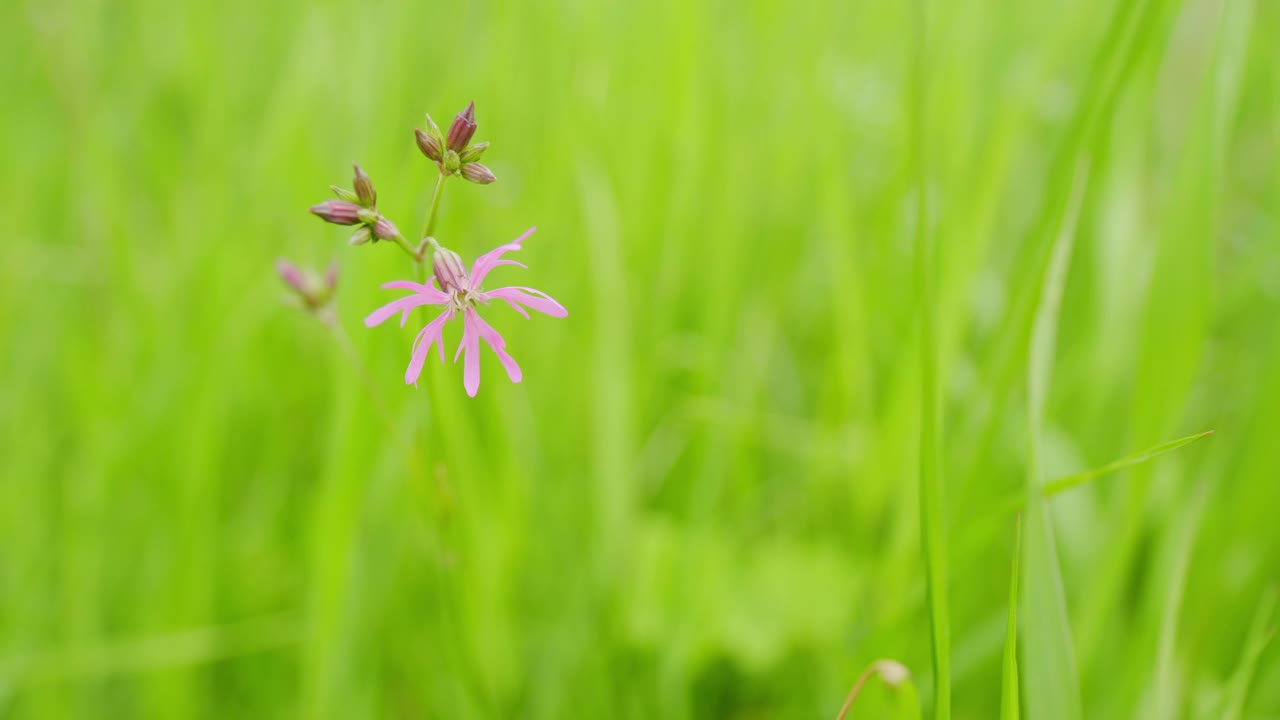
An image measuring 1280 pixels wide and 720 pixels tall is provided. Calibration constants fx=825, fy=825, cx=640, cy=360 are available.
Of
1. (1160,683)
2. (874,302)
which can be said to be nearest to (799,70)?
(874,302)

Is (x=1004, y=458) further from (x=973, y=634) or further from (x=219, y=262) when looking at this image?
(x=219, y=262)

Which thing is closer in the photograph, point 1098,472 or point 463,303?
point 1098,472

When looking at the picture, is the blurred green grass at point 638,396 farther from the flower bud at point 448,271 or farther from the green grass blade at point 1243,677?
the flower bud at point 448,271

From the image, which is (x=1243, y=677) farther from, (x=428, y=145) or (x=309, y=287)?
(x=309, y=287)

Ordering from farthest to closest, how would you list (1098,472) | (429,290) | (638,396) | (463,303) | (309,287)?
(638,396) < (309,287) < (463,303) < (429,290) < (1098,472)

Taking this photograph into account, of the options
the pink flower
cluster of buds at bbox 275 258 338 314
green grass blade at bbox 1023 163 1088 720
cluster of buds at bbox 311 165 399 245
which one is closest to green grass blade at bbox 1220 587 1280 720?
green grass blade at bbox 1023 163 1088 720

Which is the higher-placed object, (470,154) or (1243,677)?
(470,154)

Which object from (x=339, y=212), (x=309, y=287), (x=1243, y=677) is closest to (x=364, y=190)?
(x=339, y=212)
